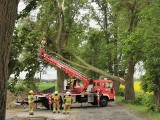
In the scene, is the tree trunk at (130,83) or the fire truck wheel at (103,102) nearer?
the fire truck wheel at (103,102)

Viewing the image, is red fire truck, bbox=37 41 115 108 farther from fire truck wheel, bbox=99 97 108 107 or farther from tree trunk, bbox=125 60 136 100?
tree trunk, bbox=125 60 136 100

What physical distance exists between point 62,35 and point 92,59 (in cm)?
730

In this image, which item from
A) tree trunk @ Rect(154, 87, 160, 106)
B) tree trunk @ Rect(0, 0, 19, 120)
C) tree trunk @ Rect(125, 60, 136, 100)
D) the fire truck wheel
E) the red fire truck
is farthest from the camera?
tree trunk @ Rect(125, 60, 136, 100)

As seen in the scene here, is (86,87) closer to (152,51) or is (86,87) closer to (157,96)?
(157,96)

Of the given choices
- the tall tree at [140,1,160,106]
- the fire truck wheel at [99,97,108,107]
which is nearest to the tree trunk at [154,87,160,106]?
the tall tree at [140,1,160,106]

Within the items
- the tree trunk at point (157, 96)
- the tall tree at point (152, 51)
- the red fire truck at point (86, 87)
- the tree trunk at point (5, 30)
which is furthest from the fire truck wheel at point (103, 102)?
the tree trunk at point (5, 30)

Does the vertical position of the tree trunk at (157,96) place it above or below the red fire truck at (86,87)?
below

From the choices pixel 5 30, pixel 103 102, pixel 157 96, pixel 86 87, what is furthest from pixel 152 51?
pixel 5 30

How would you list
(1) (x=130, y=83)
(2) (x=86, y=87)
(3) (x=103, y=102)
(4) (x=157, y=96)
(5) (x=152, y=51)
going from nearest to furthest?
(5) (x=152, y=51)
(4) (x=157, y=96)
(2) (x=86, y=87)
(3) (x=103, y=102)
(1) (x=130, y=83)

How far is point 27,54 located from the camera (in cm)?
3052

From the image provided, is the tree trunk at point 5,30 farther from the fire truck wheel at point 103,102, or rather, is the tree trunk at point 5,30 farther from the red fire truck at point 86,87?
the fire truck wheel at point 103,102

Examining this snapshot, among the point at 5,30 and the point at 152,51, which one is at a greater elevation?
the point at 152,51

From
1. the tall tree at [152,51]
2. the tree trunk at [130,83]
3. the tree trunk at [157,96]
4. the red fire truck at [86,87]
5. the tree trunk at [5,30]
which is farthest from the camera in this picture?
the tree trunk at [130,83]

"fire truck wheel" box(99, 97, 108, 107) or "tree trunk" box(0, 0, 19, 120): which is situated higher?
"tree trunk" box(0, 0, 19, 120)
